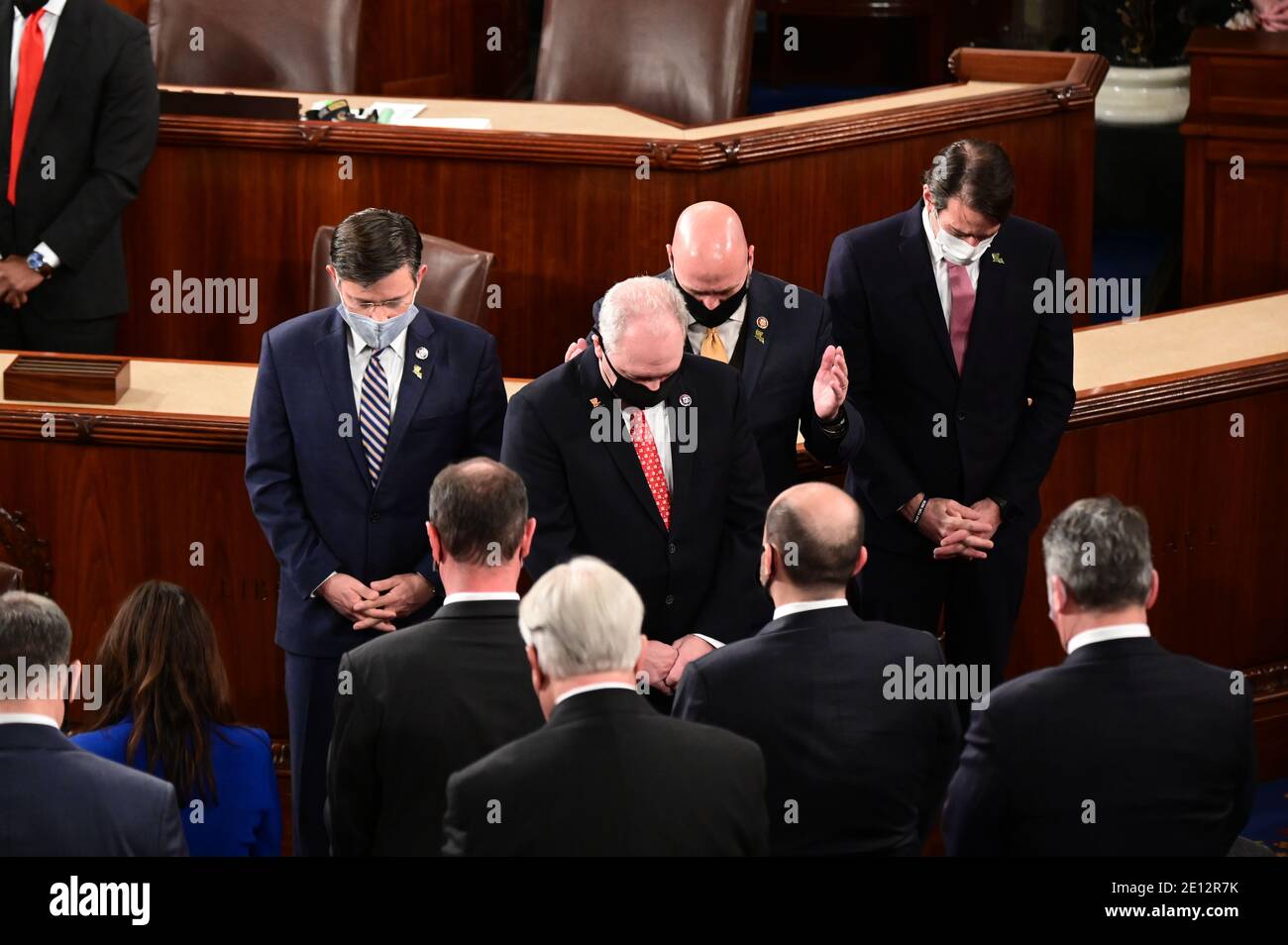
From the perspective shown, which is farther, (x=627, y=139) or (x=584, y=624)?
(x=627, y=139)

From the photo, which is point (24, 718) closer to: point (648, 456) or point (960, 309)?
point (648, 456)

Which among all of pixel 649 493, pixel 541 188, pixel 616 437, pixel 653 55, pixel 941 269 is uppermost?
pixel 653 55

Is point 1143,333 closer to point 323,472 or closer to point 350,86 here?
point 323,472

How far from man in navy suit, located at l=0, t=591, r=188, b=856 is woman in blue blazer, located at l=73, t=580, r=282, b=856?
38cm

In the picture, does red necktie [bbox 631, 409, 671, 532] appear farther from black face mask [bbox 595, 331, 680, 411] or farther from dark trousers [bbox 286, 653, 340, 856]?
dark trousers [bbox 286, 653, 340, 856]

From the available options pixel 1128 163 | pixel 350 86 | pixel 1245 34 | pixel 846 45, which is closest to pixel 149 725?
pixel 350 86

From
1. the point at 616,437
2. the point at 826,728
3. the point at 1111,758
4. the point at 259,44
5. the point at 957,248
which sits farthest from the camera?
the point at 259,44

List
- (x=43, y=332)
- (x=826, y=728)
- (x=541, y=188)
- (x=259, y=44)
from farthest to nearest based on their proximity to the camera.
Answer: (x=259, y=44) < (x=541, y=188) < (x=43, y=332) < (x=826, y=728)

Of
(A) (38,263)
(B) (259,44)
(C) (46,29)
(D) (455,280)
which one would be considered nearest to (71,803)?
(D) (455,280)

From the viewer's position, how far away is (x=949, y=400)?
163 inches

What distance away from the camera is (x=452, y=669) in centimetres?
295

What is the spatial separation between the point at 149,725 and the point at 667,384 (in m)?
1.13

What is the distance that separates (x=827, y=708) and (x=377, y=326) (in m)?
1.35

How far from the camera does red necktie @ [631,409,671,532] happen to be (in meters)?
3.72
